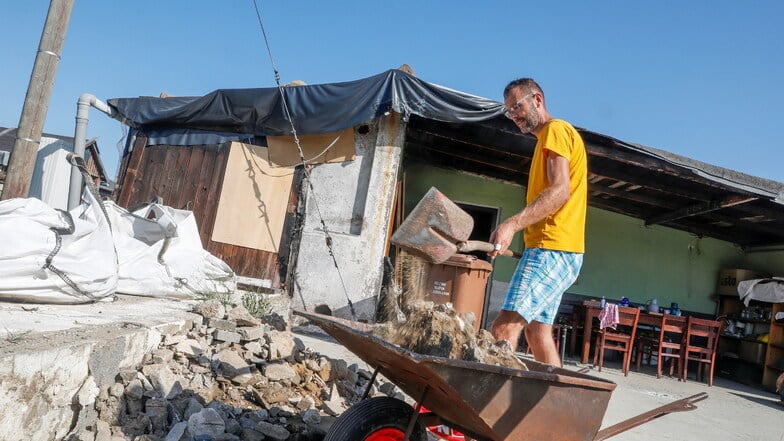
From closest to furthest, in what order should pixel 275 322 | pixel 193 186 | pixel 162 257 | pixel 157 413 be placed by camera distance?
pixel 157 413 < pixel 275 322 < pixel 162 257 < pixel 193 186

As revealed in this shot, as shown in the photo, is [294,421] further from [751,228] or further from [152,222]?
[751,228]

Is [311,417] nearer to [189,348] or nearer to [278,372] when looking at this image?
[278,372]

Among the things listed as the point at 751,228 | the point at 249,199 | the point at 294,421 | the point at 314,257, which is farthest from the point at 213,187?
the point at 751,228

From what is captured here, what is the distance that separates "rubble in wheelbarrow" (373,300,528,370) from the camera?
7.48 feet

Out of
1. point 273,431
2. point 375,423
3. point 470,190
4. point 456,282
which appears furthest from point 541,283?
point 470,190

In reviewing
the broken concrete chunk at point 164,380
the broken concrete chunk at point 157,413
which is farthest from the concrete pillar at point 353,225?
the broken concrete chunk at point 157,413

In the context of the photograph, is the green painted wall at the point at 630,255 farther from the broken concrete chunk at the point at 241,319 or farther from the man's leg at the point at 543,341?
the man's leg at the point at 543,341

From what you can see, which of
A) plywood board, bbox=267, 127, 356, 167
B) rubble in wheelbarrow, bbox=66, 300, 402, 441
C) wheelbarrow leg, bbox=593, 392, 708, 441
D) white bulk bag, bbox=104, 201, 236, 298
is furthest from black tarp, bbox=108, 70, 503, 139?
wheelbarrow leg, bbox=593, 392, 708, 441

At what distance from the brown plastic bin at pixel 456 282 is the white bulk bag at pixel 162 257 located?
2.54 meters

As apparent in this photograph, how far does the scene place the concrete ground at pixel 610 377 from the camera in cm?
237

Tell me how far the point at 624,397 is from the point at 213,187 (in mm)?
6136

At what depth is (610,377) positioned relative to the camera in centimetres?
682

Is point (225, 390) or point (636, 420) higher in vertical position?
point (636, 420)

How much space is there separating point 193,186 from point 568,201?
641cm
